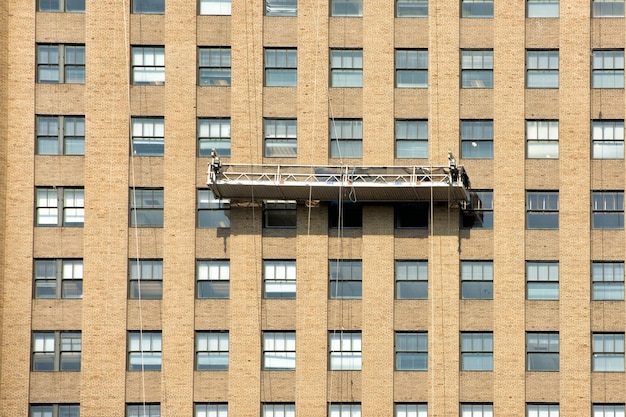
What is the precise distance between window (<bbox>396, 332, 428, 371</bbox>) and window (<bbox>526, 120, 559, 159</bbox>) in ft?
26.4

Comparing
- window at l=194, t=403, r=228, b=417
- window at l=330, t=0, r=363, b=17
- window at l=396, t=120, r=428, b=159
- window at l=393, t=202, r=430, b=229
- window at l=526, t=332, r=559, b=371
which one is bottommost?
window at l=194, t=403, r=228, b=417

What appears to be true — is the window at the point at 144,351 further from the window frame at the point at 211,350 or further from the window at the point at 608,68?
the window at the point at 608,68

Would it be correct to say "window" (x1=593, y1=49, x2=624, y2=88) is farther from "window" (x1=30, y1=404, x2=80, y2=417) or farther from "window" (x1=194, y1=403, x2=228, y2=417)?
"window" (x1=30, y1=404, x2=80, y2=417)

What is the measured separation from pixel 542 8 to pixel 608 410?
1535 cm

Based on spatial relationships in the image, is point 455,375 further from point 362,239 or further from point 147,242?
point 147,242

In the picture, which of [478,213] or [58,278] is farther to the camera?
[478,213]

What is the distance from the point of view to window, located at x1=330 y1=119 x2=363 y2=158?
51406 mm

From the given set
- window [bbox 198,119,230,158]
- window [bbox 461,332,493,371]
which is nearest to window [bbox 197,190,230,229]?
window [bbox 198,119,230,158]

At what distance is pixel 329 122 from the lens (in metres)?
51.4

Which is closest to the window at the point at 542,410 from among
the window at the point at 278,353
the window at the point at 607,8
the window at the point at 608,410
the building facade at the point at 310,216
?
the building facade at the point at 310,216

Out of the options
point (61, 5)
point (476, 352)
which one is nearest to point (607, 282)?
point (476, 352)

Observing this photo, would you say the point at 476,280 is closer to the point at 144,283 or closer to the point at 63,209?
the point at 144,283

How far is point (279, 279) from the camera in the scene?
167 feet

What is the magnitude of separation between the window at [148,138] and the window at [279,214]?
4562 mm
